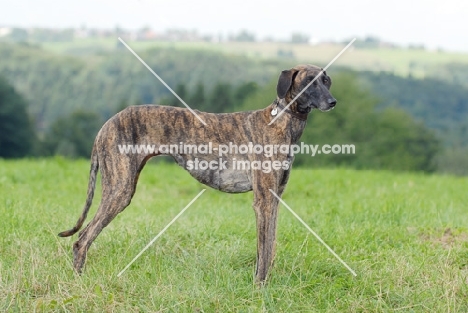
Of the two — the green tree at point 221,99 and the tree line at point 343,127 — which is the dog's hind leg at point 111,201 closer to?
the tree line at point 343,127

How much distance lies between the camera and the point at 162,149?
240 inches

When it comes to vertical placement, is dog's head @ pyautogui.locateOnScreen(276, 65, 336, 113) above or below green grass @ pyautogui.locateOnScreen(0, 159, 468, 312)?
above

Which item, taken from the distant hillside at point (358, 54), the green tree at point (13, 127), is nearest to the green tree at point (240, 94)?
the distant hillside at point (358, 54)

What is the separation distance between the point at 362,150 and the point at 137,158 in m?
38.1

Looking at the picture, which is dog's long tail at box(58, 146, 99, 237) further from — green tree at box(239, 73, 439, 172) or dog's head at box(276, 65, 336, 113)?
green tree at box(239, 73, 439, 172)

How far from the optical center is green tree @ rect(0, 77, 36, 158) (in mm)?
44906

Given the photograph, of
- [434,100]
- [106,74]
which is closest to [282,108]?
[434,100]

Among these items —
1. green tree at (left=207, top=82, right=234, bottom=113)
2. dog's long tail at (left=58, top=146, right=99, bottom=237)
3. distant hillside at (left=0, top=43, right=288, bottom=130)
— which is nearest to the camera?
dog's long tail at (left=58, top=146, right=99, bottom=237)

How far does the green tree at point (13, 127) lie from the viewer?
4491 centimetres

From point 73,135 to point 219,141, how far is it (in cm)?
4751

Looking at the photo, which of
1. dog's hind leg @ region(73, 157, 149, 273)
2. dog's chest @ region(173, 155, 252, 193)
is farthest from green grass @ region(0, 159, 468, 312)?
dog's chest @ region(173, 155, 252, 193)

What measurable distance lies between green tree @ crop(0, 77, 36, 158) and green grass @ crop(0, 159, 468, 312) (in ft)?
119

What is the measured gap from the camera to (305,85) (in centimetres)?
581

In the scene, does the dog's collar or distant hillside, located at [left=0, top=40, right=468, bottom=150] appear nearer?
the dog's collar
